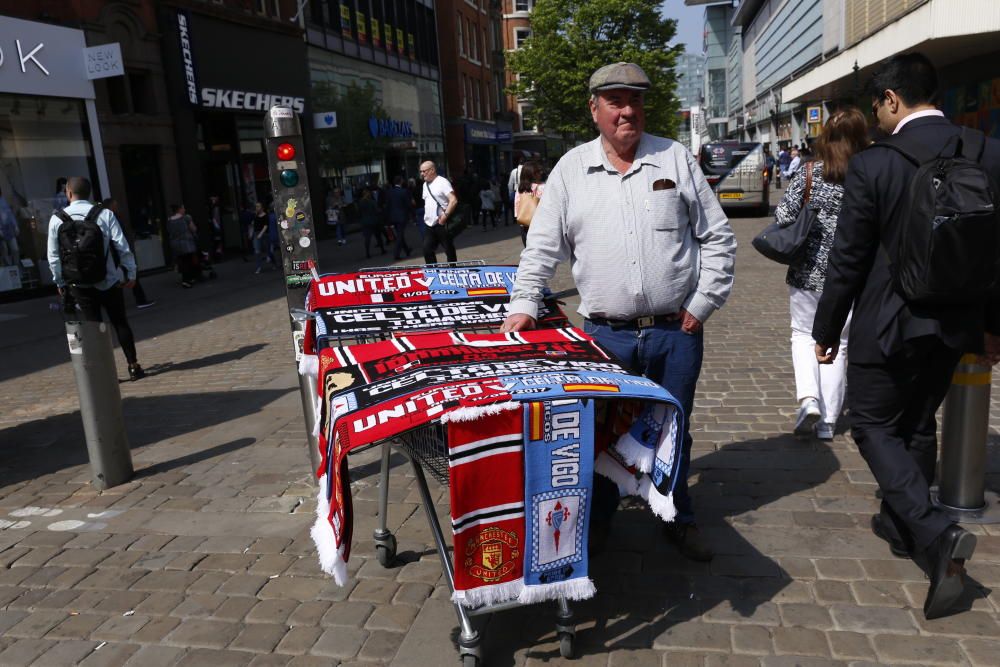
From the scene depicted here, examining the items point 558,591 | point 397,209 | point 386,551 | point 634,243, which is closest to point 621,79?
point 634,243

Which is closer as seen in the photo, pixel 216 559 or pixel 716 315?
pixel 216 559

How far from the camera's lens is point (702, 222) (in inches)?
138

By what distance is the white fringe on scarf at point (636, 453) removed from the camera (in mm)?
2873

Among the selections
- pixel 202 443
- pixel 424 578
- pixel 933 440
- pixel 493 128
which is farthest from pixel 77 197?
pixel 493 128

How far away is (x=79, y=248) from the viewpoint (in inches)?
297

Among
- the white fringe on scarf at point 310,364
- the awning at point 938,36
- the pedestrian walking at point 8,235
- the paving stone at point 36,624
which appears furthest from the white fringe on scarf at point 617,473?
the pedestrian walking at point 8,235

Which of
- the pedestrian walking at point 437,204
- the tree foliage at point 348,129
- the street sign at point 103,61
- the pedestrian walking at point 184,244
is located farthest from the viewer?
the tree foliage at point 348,129

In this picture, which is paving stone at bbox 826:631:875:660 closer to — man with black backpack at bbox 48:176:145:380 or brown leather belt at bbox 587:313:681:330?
brown leather belt at bbox 587:313:681:330

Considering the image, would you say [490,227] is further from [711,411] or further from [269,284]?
[711,411]

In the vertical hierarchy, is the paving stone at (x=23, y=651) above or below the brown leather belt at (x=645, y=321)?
below

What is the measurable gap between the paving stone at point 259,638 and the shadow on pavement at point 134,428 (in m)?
2.49

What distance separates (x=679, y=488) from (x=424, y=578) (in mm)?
1196

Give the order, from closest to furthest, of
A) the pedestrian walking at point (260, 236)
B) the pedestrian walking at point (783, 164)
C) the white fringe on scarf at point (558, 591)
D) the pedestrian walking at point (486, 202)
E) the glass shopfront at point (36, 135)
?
the white fringe on scarf at point (558, 591) < the glass shopfront at point (36, 135) < the pedestrian walking at point (260, 236) < the pedestrian walking at point (486, 202) < the pedestrian walking at point (783, 164)

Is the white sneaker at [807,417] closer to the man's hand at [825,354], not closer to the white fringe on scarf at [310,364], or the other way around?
the man's hand at [825,354]
